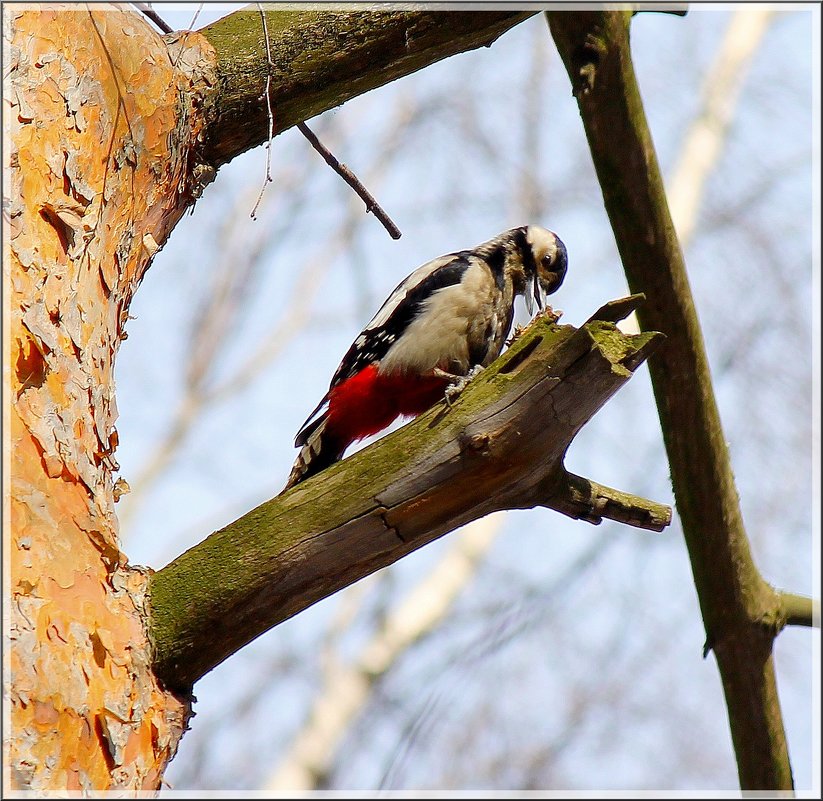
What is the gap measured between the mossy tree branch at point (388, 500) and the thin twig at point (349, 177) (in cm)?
101

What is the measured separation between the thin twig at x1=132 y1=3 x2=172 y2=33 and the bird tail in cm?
148

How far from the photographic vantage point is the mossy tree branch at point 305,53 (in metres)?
2.52

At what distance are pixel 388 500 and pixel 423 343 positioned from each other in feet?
4.82

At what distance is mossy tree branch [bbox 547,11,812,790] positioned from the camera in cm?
247

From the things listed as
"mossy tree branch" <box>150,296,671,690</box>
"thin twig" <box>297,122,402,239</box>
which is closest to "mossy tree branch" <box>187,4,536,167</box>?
"thin twig" <box>297,122,402,239</box>

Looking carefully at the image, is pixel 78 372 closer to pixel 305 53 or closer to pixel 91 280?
pixel 91 280

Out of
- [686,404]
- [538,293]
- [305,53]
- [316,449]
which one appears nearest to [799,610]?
[686,404]

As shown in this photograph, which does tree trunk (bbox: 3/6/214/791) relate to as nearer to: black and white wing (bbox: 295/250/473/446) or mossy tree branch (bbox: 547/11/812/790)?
mossy tree branch (bbox: 547/11/812/790)

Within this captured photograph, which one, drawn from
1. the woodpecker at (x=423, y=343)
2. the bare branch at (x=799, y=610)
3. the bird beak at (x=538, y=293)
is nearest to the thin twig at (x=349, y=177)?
the woodpecker at (x=423, y=343)

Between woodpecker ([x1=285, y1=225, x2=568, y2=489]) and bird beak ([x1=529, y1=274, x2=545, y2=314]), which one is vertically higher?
bird beak ([x1=529, y1=274, x2=545, y2=314])

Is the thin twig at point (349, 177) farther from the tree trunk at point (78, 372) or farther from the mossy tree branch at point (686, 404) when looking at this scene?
the mossy tree branch at point (686, 404)

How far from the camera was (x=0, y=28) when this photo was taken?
6.95ft

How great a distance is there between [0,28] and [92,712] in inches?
54.7

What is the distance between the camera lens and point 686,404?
2.67 metres
